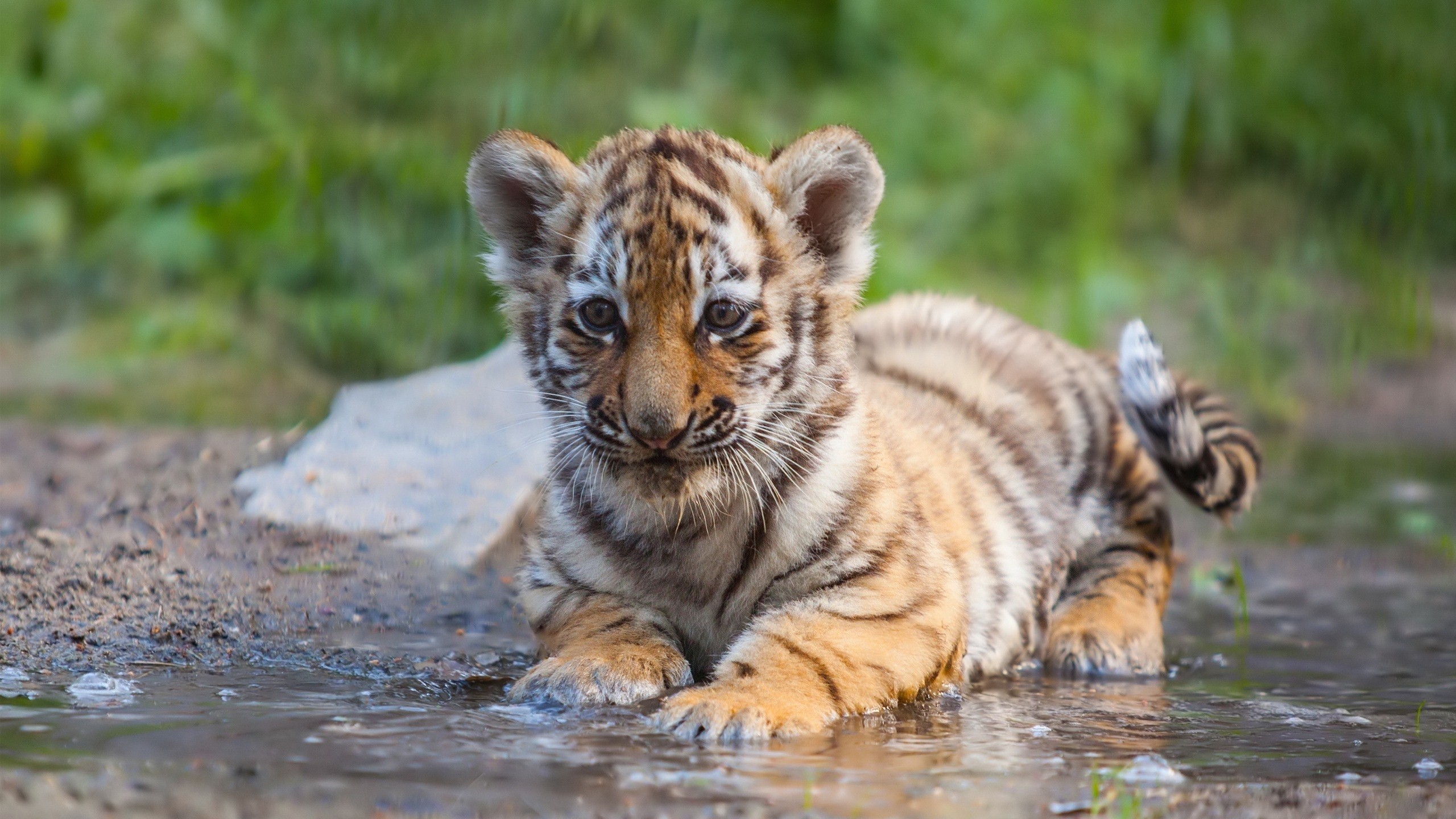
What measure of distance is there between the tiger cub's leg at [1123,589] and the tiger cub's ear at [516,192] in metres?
1.96

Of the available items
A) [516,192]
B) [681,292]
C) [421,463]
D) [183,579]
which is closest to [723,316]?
[681,292]

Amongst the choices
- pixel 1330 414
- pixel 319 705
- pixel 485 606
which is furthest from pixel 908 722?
pixel 1330 414

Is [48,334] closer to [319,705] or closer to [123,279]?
[123,279]

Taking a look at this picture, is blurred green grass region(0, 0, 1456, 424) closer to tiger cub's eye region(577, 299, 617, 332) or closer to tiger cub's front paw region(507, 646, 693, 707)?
tiger cub's eye region(577, 299, 617, 332)

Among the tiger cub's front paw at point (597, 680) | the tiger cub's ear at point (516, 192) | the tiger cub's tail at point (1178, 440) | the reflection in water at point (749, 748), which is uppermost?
the tiger cub's ear at point (516, 192)

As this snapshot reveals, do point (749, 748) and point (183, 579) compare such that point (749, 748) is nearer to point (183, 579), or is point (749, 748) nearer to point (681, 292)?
point (681, 292)

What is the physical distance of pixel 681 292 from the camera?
3598 millimetres

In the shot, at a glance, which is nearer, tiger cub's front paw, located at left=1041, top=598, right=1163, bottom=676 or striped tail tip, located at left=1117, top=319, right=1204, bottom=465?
tiger cub's front paw, located at left=1041, top=598, right=1163, bottom=676

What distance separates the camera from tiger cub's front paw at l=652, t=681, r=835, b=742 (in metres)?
3.25

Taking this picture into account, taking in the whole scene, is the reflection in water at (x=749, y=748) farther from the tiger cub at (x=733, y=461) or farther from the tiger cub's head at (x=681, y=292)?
the tiger cub's head at (x=681, y=292)

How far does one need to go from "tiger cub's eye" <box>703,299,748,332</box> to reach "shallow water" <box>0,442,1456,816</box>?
915mm

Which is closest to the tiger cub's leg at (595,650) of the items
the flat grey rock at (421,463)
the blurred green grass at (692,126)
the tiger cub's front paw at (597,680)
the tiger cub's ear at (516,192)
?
the tiger cub's front paw at (597,680)

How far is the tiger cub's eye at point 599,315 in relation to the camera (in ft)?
12.0

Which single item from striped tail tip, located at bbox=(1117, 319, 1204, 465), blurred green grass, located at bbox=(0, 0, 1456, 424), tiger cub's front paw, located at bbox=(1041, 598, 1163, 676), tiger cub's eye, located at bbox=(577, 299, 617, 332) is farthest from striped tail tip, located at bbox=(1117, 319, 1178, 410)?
blurred green grass, located at bbox=(0, 0, 1456, 424)
